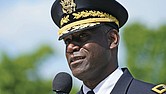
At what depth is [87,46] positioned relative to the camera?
5602 mm

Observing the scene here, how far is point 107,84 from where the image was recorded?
5.74 m

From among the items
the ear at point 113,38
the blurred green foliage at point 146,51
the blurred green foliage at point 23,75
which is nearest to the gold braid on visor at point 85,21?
the ear at point 113,38

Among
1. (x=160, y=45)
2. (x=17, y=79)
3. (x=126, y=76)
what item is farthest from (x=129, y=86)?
(x=160, y=45)

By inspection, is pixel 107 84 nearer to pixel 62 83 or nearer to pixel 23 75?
pixel 62 83

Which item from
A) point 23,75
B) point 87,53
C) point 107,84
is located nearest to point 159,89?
point 107,84

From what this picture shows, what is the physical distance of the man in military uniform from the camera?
18.3 feet

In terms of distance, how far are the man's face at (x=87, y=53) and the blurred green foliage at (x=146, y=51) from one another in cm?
2539

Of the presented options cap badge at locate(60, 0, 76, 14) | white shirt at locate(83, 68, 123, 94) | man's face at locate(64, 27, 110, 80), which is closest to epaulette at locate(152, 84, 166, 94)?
white shirt at locate(83, 68, 123, 94)

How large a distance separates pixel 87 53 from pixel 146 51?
91.7 ft

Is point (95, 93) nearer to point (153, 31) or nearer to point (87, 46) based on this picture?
point (87, 46)

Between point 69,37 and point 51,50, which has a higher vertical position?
point 69,37

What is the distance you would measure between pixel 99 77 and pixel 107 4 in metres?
0.62

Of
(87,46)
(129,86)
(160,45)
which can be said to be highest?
(87,46)

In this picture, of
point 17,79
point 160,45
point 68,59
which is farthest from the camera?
point 160,45
